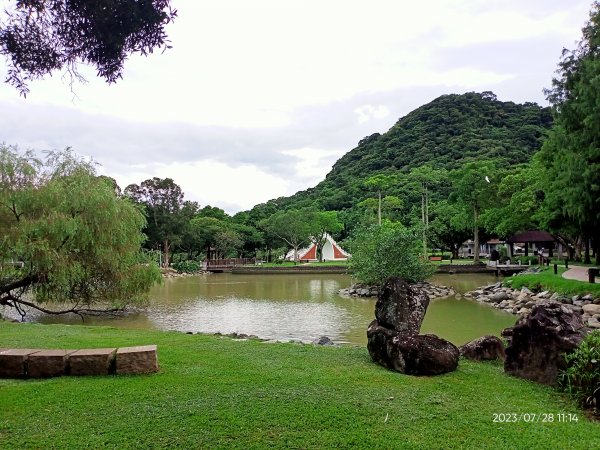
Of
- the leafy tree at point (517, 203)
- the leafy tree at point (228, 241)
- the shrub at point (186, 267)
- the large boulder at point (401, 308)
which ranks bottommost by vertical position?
the shrub at point (186, 267)

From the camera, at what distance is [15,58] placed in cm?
391

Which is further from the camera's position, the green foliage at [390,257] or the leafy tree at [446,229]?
the leafy tree at [446,229]

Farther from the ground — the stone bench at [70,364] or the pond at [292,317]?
the stone bench at [70,364]

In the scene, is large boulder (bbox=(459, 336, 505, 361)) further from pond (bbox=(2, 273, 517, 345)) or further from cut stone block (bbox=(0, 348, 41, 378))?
cut stone block (bbox=(0, 348, 41, 378))

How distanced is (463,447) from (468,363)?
2.71 metres

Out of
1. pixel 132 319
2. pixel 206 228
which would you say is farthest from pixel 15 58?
pixel 206 228

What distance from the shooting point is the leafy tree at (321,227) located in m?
48.6

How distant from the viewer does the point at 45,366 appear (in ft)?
16.5

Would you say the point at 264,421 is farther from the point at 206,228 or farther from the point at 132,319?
the point at 206,228

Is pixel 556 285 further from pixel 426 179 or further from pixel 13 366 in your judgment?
pixel 426 179

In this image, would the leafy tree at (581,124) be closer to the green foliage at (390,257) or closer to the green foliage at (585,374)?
the green foliage at (390,257)

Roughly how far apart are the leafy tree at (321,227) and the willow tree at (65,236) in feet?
122

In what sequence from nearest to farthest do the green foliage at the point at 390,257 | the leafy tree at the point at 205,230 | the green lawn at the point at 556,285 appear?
the green lawn at the point at 556,285 < the green foliage at the point at 390,257 < the leafy tree at the point at 205,230

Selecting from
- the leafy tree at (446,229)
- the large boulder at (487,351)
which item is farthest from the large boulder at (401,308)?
the leafy tree at (446,229)
